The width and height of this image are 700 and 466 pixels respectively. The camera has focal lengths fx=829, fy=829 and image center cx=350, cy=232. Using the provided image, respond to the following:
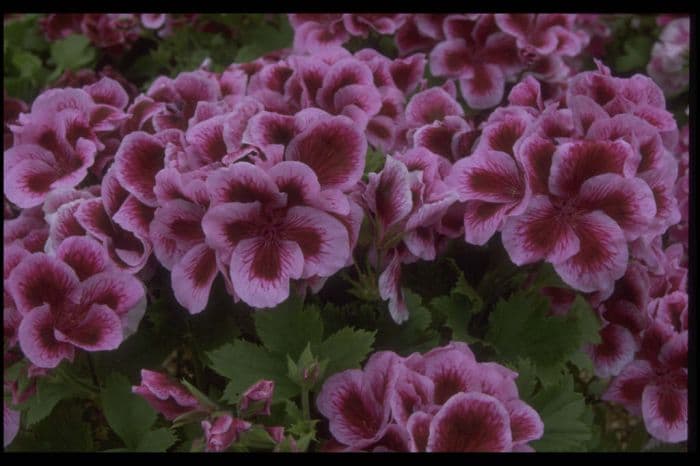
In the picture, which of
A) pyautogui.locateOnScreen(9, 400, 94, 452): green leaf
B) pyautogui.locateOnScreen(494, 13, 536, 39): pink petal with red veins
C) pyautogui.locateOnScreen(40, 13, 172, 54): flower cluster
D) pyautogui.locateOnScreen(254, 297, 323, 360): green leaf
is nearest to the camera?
pyautogui.locateOnScreen(254, 297, 323, 360): green leaf

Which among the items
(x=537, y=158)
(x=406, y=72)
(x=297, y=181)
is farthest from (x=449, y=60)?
(x=297, y=181)

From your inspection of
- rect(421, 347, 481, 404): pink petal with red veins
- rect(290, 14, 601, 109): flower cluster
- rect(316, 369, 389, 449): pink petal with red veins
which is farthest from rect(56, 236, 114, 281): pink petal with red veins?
rect(290, 14, 601, 109): flower cluster

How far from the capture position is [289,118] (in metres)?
1.17

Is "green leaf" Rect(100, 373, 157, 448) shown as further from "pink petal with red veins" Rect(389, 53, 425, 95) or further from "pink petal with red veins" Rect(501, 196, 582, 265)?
"pink petal with red veins" Rect(389, 53, 425, 95)

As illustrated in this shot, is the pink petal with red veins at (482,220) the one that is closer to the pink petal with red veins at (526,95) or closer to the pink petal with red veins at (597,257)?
the pink petal with red veins at (597,257)

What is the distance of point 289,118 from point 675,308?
2.30 feet

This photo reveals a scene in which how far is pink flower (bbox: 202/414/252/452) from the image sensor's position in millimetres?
944

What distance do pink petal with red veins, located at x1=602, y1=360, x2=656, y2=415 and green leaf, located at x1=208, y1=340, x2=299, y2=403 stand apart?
57cm

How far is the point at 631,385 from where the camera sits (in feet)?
4.49

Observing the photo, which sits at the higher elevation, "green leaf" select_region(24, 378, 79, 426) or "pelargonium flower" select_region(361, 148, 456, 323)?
"pelargonium flower" select_region(361, 148, 456, 323)

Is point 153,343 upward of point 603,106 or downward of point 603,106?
downward

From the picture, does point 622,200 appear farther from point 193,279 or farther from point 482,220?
point 193,279
